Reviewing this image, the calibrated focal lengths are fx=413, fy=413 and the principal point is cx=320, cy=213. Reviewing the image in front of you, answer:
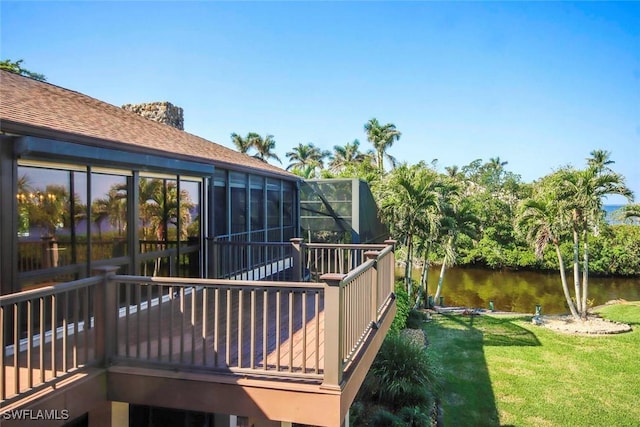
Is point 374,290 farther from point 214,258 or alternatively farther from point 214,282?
point 214,258

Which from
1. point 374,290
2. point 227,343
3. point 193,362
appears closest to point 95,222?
point 193,362

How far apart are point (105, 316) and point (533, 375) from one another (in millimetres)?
11083

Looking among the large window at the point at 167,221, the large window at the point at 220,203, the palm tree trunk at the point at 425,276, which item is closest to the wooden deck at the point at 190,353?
the large window at the point at 167,221

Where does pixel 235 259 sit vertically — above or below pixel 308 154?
below

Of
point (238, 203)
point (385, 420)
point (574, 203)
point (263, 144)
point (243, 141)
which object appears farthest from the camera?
point (243, 141)

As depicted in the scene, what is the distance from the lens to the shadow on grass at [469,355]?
8.99 m

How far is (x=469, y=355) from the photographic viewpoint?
12.8 metres

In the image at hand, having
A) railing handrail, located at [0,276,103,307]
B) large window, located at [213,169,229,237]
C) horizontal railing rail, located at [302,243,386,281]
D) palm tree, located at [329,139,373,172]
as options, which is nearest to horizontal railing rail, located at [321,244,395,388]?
horizontal railing rail, located at [302,243,386,281]

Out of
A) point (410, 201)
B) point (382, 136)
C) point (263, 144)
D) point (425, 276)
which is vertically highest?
point (382, 136)

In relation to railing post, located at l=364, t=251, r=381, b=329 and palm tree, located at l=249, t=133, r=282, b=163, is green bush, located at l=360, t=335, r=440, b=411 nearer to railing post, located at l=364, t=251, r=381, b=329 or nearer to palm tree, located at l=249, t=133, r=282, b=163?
railing post, located at l=364, t=251, r=381, b=329

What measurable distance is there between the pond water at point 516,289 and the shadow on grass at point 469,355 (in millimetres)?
5963

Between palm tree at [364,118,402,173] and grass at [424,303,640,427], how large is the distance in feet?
89.3

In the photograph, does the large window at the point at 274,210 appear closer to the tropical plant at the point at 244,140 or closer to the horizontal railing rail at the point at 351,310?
the horizontal railing rail at the point at 351,310

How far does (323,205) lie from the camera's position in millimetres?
14289
